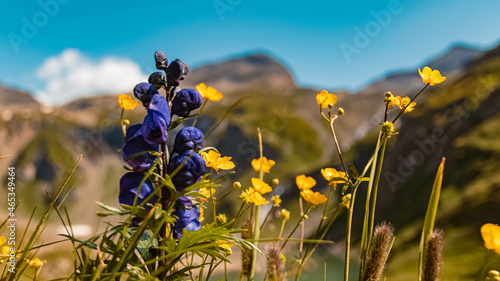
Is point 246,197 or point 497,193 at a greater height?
point 497,193

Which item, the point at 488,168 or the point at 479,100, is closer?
the point at 488,168

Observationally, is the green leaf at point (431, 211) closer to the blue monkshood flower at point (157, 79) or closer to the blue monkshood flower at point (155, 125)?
the blue monkshood flower at point (155, 125)

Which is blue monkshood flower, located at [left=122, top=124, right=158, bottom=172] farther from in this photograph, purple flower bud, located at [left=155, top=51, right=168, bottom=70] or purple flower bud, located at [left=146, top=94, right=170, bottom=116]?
purple flower bud, located at [left=155, top=51, right=168, bottom=70]

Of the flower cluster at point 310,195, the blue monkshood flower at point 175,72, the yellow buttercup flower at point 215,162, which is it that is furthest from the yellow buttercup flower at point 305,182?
the blue monkshood flower at point 175,72

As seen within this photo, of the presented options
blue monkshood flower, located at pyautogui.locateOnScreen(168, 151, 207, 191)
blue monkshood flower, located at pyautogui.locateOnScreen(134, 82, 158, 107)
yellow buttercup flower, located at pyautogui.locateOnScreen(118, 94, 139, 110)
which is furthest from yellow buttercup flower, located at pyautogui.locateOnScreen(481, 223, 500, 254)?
yellow buttercup flower, located at pyautogui.locateOnScreen(118, 94, 139, 110)

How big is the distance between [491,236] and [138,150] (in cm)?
169

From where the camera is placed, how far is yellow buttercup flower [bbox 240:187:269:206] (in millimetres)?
2505

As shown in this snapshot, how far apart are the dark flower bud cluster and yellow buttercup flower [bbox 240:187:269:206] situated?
18.9 inches

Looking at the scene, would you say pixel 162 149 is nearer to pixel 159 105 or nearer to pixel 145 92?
pixel 159 105

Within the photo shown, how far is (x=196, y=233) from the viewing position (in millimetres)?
1747

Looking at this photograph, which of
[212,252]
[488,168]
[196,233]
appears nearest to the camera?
[196,233]

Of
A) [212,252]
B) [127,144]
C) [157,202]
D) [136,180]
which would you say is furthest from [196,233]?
[127,144]

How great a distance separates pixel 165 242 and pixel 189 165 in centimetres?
42

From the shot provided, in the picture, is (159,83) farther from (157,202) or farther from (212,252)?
(212,252)
